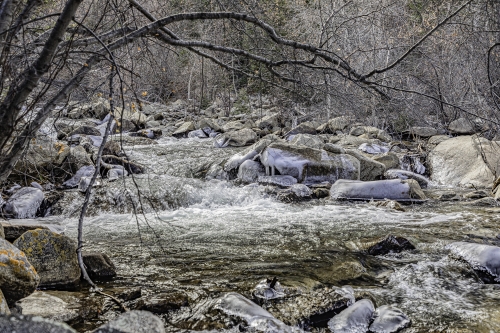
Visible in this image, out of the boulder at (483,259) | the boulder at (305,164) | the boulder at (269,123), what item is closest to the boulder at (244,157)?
the boulder at (305,164)

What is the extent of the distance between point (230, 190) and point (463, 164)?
17.8ft

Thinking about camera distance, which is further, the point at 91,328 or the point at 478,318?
the point at 478,318

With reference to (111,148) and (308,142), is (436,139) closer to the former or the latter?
(308,142)

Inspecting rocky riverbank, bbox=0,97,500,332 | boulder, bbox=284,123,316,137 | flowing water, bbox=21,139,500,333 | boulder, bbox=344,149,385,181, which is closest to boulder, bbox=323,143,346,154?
rocky riverbank, bbox=0,97,500,332

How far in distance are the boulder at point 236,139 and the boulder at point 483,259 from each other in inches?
350

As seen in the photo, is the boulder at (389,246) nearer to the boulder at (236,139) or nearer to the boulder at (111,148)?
the boulder at (111,148)

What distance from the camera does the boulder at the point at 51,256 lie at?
12.0 feet

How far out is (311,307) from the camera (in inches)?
132

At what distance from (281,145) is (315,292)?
5.83m

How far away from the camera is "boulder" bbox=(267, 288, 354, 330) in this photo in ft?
10.6

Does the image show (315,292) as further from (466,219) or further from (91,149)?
(91,149)

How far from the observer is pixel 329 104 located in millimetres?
3748

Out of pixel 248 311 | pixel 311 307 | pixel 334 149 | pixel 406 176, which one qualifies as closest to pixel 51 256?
pixel 248 311

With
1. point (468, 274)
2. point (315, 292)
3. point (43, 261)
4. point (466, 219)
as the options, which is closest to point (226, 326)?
point (315, 292)
